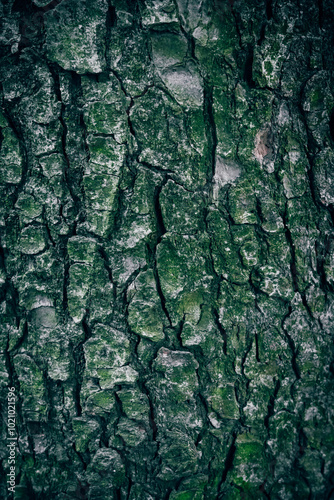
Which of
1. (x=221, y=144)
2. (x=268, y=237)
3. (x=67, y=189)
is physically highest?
(x=221, y=144)

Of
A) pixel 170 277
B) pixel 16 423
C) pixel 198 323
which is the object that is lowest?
pixel 16 423

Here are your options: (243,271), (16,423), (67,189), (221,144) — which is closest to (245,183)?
(221,144)

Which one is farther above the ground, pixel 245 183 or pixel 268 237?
pixel 245 183

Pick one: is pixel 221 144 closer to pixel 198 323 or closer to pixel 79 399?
pixel 198 323

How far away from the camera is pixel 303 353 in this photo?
1.31 m

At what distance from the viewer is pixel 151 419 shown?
1300 mm

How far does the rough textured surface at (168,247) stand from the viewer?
3.95 ft

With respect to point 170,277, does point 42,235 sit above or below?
above

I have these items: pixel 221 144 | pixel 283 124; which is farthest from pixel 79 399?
pixel 283 124

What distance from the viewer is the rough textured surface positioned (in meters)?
1.21

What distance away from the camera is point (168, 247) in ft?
4.09

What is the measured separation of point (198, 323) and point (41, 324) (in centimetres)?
56

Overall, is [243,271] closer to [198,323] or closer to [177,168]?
[198,323]

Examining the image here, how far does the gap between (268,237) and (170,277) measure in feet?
1.24
